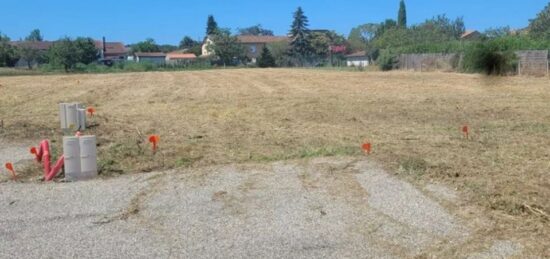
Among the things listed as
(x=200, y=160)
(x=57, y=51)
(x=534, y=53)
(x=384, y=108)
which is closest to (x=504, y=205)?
(x=200, y=160)

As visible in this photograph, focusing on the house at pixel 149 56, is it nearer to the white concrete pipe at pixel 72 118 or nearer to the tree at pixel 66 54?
the tree at pixel 66 54

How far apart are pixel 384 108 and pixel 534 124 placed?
17.4ft

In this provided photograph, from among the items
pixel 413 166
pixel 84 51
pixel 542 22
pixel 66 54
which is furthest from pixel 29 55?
pixel 413 166

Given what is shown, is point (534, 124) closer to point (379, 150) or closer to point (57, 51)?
point (379, 150)

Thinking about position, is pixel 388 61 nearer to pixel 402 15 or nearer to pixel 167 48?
pixel 402 15

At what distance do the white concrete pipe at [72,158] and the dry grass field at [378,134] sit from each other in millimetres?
566

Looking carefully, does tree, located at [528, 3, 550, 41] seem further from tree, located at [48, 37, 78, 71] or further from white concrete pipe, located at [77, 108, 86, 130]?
white concrete pipe, located at [77, 108, 86, 130]

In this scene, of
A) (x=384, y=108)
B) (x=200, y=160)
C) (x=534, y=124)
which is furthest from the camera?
(x=384, y=108)

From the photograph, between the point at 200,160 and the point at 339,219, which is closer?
the point at 339,219

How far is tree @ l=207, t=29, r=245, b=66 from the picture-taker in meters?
106

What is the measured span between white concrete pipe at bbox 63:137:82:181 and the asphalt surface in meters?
0.25

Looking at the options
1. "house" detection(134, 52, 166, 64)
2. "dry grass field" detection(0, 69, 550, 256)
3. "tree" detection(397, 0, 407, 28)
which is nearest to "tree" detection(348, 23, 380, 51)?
"tree" detection(397, 0, 407, 28)

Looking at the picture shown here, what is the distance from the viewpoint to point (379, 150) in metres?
10.4

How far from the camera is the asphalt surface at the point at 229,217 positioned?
556 cm
